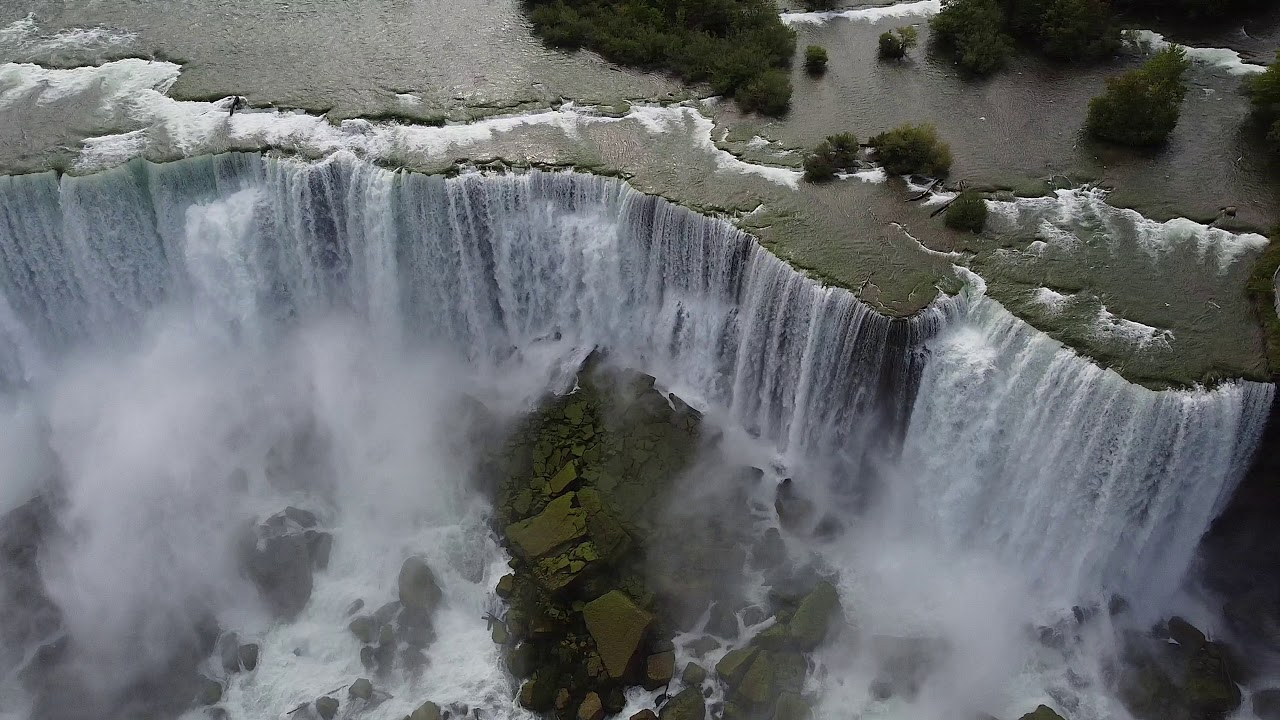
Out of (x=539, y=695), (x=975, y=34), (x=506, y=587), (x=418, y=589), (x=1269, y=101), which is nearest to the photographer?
(x=539, y=695)

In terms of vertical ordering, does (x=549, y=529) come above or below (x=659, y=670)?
above

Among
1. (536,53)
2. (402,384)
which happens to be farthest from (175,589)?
(536,53)

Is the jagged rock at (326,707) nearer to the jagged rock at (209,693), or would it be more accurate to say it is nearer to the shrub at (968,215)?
the jagged rock at (209,693)

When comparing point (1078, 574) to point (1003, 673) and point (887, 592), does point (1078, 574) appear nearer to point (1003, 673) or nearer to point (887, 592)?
point (1003, 673)

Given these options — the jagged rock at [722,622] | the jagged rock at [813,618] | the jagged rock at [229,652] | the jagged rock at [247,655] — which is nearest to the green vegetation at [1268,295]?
the jagged rock at [813,618]

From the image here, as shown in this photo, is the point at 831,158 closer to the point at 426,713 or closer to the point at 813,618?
the point at 813,618

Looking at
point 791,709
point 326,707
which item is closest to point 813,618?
point 791,709

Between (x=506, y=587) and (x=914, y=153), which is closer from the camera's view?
(x=506, y=587)

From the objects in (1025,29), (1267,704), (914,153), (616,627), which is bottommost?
(616,627)
